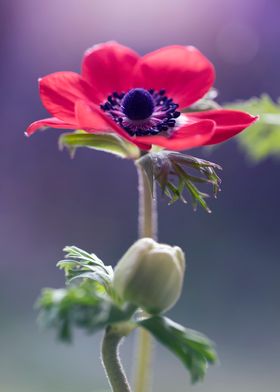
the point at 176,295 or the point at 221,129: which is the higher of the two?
the point at 221,129

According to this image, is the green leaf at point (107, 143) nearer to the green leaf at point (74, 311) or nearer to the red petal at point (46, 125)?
the red petal at point (46, 125)

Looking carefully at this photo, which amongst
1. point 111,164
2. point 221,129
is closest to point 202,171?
point 221,129

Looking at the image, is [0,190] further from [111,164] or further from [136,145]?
[136,145]

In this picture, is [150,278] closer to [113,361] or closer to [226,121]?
[113,361]

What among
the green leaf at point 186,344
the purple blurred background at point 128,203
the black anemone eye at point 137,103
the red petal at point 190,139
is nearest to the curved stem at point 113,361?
the green leaf at point 186,344

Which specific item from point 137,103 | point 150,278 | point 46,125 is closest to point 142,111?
point 137,103

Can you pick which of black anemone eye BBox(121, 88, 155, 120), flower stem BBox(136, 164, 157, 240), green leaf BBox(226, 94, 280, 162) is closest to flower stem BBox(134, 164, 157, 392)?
flower stem BBox(136, 164, 157, 240)
